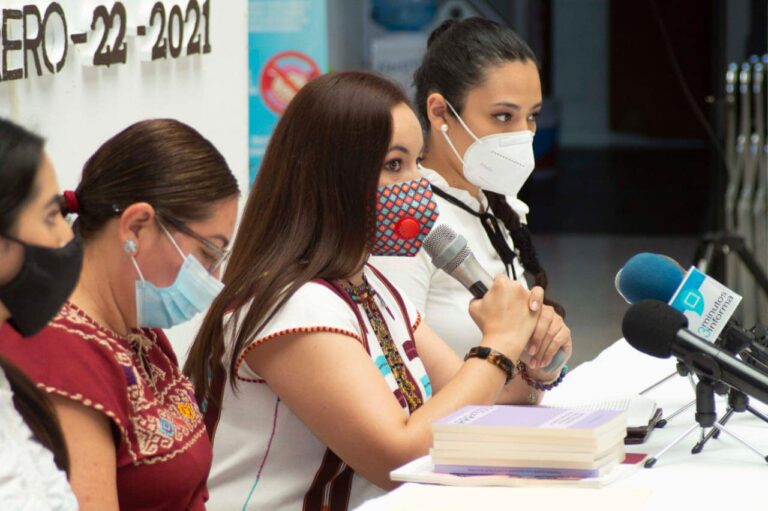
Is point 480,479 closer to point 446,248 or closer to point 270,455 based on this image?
point 270,455

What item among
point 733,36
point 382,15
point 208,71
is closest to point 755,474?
point 208,71

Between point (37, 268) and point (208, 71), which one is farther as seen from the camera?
point (208, 71)

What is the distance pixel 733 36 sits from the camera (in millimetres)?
10125

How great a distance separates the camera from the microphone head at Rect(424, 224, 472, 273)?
2191mm

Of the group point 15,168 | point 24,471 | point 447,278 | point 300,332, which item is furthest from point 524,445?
point 447,278

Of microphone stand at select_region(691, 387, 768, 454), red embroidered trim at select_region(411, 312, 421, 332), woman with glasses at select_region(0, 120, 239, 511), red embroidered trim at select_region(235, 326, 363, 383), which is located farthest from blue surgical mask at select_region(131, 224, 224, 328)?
microphone stand at select_region(691, 387, 768, 454)

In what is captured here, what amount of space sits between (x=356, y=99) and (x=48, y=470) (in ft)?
2.88

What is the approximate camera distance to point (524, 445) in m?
1.77

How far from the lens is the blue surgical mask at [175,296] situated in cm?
176

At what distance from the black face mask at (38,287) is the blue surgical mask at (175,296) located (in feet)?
1.18

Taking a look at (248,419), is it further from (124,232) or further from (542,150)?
(542,150)

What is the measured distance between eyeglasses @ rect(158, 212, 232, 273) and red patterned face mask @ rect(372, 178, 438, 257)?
0.37 m

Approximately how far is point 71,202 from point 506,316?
72cm

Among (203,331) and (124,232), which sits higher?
(124,232)
